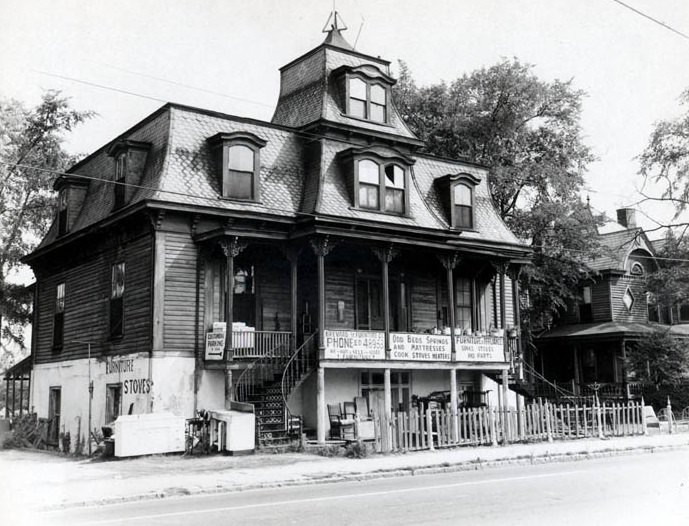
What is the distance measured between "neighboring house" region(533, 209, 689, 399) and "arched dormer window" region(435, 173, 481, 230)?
16.3 m

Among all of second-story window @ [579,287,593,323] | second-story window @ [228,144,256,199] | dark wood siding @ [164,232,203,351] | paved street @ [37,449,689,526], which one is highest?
second-story window @ [228,144,256,199]

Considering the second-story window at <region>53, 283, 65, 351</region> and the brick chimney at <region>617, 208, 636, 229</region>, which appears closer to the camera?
the second-story window at <region>53, 283, 65, 351</region>

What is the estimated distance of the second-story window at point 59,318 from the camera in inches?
1171

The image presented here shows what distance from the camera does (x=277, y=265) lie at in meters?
26.3

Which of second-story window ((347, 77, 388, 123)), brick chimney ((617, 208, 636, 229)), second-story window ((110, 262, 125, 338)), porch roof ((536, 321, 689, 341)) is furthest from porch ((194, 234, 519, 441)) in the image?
brick chimney ((617, 208, 636, 229))

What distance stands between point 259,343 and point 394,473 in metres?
8.12

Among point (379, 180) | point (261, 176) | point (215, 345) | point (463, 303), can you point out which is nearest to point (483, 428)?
point (215, 345)

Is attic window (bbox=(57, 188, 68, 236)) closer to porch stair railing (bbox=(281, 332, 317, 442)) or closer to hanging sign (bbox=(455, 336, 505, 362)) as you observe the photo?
porch stair railing (bbox=(281, 332, 317, 442))

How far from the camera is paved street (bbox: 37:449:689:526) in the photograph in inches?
410

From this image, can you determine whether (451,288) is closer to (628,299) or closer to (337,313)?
(337,313)

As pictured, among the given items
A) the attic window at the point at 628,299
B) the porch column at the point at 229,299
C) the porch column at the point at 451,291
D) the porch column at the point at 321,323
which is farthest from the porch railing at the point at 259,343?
the attic window at the point at 628,299

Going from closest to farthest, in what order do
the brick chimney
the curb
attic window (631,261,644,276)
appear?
the curb, attic window (631,261,644,276), the brick chimney

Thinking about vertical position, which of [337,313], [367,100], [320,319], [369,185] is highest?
[367,100]

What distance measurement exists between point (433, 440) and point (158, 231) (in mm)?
10051
